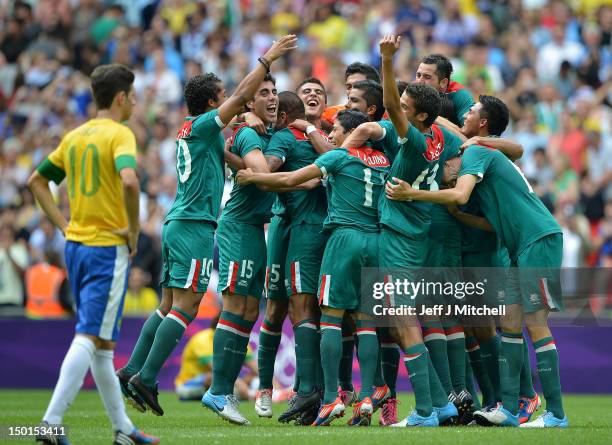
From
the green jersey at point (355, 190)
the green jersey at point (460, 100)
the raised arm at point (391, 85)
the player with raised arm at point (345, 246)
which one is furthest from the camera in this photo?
the green jersey at point (460, 100)

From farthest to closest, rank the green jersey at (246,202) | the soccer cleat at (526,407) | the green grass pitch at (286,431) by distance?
the green jersey at (246,202) → the soccer cleat at (526,407) → the green grass pitch at (286,431)

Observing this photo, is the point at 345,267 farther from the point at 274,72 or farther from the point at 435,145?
the point at 274,72

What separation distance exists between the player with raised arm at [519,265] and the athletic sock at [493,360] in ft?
1.62

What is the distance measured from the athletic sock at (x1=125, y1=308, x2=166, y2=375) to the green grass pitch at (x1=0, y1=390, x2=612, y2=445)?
1.73 feet

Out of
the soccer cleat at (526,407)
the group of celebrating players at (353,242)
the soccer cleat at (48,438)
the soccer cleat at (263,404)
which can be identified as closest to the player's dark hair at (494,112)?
the group of celebrating players at (353,242)

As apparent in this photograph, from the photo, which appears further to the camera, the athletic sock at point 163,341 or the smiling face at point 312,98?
the smiling face at point 312,98

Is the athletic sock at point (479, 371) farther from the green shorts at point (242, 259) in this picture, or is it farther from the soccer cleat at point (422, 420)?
the green shorts at point (242, 259)

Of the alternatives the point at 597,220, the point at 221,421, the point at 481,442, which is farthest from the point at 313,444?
the point at 597,220

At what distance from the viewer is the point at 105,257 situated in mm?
8023

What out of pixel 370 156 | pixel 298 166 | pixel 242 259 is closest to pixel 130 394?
pixel 242 259

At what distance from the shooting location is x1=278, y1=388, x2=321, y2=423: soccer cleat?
1038 cm

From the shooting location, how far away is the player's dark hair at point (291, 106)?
11156mm

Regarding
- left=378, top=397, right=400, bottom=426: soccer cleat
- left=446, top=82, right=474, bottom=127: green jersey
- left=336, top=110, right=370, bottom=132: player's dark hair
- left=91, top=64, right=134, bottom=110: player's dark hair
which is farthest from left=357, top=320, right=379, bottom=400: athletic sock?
left=91, top=64, right=134, bottom=110: player's dark hair

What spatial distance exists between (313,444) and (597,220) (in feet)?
36.1
